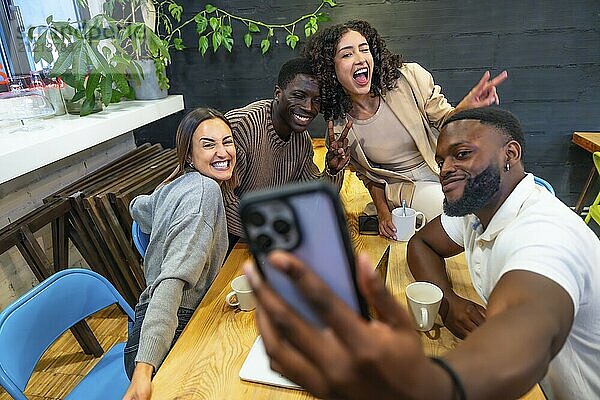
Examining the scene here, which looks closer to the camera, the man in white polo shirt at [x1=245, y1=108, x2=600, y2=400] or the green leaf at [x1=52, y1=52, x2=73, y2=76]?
the man in white polo shirt at [x1=245, y1=108, x2=600, y2=400]

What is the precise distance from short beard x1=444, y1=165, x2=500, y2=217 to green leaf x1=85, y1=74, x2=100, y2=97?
6.34ft

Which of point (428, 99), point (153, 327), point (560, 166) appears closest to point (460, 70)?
point (560, 166)

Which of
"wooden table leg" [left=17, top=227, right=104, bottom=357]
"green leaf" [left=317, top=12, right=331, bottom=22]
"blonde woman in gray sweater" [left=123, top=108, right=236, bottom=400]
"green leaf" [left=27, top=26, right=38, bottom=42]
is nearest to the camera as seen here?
"blonde woman in gray sweater" [left=123, top=108, right=236, bottom=400]

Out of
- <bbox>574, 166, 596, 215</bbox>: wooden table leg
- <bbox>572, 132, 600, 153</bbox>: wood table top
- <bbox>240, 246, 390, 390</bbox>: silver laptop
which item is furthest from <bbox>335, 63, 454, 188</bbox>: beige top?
<bbox>574, 166, 596, 215</bbox>: wooden table leg

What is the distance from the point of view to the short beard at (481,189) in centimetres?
99

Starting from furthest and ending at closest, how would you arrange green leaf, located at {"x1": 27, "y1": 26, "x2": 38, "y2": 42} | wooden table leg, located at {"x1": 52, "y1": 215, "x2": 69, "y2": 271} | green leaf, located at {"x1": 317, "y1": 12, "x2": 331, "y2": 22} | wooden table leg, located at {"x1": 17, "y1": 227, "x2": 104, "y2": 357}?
green leaf, located at {"x1": 317, "y1": 12, "x2": 331, "y2": 22}
green leaf, located at {"x1": 27, "y1": 26, "x2": 38, "y2": 42}
wooden table leg, located at {"x1": 52, "y1": 215, "x2": 69, "y2": 271}
wooden table leg, located at {"x1": 17, "y1": 227, "x2": 104, "y2": 357}

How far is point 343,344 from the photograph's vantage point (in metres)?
0.34

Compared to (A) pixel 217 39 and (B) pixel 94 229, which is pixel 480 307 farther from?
(A) pixel 217 39

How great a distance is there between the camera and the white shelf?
5.60ft

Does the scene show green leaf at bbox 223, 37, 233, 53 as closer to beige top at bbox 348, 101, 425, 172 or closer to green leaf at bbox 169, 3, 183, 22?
green leaf at bbox 169, 3, 183, 22

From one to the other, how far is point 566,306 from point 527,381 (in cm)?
18

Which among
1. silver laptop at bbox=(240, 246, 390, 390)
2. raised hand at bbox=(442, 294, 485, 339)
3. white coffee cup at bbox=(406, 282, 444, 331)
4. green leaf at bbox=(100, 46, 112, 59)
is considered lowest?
silver laptop at bbox=(240, 246, 390, 390)

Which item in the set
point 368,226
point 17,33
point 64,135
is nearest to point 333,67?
point 368,226

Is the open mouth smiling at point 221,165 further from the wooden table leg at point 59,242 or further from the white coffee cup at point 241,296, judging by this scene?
the wooden table leg at point 59,242
